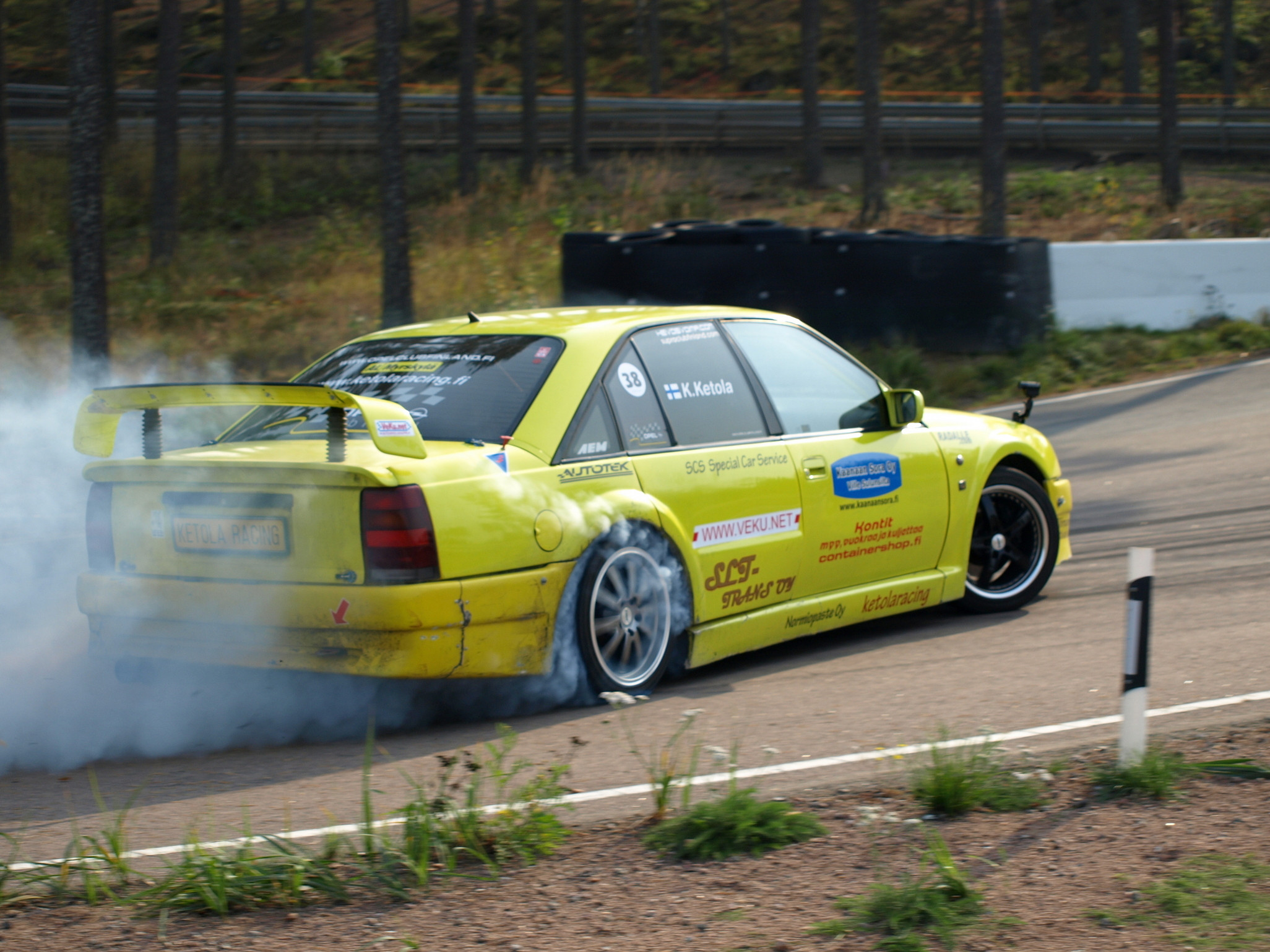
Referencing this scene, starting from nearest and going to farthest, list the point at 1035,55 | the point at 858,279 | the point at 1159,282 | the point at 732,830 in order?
the point at 732,830 → the point at 858,279 → the point at 1159,282 → the point at 1035,55

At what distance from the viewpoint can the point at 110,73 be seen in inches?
1179

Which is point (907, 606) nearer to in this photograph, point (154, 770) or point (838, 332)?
point (154, 770)

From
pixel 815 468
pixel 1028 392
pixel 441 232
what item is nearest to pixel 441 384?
pixel 815 468

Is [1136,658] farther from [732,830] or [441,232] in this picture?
[441,232]

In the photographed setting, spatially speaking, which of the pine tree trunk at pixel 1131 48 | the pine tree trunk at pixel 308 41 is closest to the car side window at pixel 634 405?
the pine tree trunk at pixel 1131 48

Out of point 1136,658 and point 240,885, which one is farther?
point 1136,658

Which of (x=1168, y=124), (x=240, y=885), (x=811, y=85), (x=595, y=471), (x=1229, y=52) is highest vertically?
(x=1229, y=52)

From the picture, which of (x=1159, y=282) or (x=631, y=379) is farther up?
(x=1159, y=282)

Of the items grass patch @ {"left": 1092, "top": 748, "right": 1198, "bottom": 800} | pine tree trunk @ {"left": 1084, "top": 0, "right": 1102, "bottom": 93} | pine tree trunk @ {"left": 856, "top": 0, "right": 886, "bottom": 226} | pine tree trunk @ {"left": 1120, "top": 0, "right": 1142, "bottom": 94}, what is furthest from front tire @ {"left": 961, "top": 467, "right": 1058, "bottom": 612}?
pine tree trunk @ {"left": 1084, "top": 0, "right": 1102, "bottom": 93}

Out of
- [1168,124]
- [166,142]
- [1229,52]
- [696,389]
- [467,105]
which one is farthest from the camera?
[1229,52]

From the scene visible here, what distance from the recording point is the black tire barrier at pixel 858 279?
44.3 feet

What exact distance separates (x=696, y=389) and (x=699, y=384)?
4cm

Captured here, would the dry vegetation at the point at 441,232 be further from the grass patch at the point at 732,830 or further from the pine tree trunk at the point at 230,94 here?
the grass patch at the point at 732,830

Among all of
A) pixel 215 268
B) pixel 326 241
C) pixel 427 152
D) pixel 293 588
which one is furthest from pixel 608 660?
pixel 427 152
